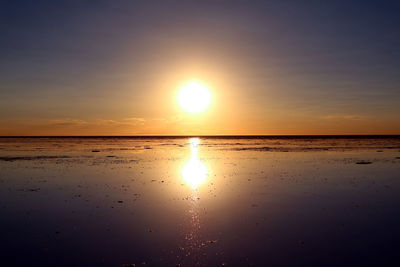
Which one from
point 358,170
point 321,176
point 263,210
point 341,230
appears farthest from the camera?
point 358,170

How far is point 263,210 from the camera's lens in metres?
15.4

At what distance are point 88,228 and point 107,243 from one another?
229 centimetres

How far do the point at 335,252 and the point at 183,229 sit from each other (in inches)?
225

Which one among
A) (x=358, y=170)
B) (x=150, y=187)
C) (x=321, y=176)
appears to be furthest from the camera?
(x=358, y=170)

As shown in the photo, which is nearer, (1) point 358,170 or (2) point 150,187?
(2) point 150,187

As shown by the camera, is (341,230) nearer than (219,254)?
No

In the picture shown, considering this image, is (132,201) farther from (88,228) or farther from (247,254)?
(247,254)

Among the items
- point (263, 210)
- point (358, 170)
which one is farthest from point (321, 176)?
point (263, 210)

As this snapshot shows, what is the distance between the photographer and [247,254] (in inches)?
387

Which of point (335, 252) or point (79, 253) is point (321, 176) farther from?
point (79, 253)

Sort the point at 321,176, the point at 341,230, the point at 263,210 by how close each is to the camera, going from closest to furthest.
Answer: the point at 341,230
the point at 263,210
the point at 321,176

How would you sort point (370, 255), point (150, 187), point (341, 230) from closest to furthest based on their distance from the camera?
point (370, 255), point (341, 230), point (150, 187)

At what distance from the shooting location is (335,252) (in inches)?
396

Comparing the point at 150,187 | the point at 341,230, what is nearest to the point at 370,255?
the point at 341,230
